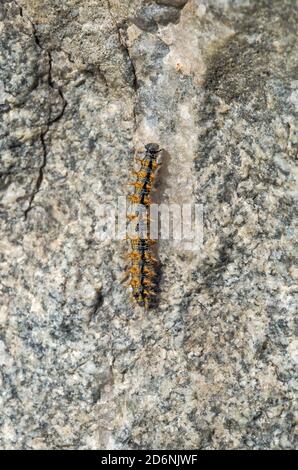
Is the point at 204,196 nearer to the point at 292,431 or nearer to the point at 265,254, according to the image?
the point at 265,254

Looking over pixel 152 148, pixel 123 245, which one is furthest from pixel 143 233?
pixel 152 148

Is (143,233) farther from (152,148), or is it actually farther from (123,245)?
(152,148)

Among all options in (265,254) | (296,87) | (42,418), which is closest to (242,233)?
(265,254)

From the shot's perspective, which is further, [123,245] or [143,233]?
[123,245]

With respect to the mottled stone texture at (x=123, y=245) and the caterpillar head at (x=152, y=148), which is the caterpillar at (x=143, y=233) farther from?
the mottled stone texture at (x=123, y=245)

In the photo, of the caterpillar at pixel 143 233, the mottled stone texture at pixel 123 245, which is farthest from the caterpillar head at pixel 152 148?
the mottled stone texture at pixel 123 245

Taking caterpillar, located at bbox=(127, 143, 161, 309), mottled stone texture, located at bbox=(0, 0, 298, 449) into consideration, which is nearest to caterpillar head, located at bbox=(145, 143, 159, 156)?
caterpillar, located at bbox=(127, 143, 161, 309)

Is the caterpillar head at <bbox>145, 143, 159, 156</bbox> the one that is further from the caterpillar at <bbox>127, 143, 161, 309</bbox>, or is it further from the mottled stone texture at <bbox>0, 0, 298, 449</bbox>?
the mottled stone texture at <bbox>0, 0, 298, 449</bbox>
